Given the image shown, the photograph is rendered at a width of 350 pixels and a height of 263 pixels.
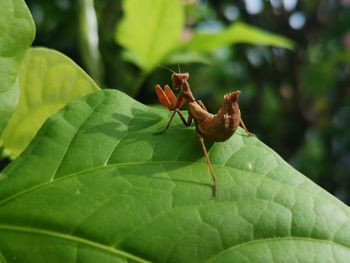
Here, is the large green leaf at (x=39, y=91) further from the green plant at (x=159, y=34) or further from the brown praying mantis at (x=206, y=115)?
the green plant at (x=159, y=34)

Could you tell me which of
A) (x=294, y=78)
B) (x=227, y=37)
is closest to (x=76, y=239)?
(x=227, y=37)

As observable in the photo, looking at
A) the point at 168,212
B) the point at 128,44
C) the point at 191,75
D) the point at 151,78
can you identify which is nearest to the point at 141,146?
the point at 168,212

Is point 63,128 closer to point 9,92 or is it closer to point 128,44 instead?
point 9,92

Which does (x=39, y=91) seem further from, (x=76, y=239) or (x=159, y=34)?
(x=159, y=34)

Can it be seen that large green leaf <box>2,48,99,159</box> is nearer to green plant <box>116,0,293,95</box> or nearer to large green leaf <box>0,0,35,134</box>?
large green leaf <box>0,0,35,134</box>

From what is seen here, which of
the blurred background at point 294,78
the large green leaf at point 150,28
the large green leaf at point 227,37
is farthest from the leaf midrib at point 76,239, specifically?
the blurred background at point 294,78
